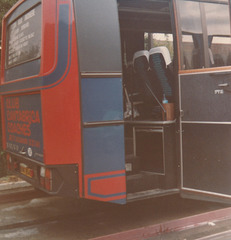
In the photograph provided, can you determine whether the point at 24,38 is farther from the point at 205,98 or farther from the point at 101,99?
the point at 205,98

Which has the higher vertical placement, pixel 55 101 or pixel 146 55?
pixel 146 55

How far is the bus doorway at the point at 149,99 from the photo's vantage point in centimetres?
465

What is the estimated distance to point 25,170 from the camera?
462 cm

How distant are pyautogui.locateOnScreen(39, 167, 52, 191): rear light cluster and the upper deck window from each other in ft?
6.56

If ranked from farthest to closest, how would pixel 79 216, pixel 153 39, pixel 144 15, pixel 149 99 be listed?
pixel 153 39
pixel 144 15
pixel 149 99
pixel 79 216

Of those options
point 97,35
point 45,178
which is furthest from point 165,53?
point 45,178

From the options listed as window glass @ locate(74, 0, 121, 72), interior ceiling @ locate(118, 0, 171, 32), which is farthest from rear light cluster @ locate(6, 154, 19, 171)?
interior ceiling @ locate(118, 0, 171, 32)

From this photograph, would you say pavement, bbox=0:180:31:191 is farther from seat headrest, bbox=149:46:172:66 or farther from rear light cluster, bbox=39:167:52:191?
seat headrest, bbox=149:46:172:66

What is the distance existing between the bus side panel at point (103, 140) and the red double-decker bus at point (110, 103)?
0.01m

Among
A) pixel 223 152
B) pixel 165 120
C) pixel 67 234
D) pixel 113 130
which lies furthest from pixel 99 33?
pixel 67 234

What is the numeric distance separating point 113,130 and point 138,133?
1.06 metres

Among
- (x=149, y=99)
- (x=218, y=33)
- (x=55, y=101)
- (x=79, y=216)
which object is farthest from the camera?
(x=149, y=99)

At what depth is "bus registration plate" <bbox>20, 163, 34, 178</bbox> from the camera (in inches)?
175

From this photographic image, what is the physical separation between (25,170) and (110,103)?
4.78 feet
